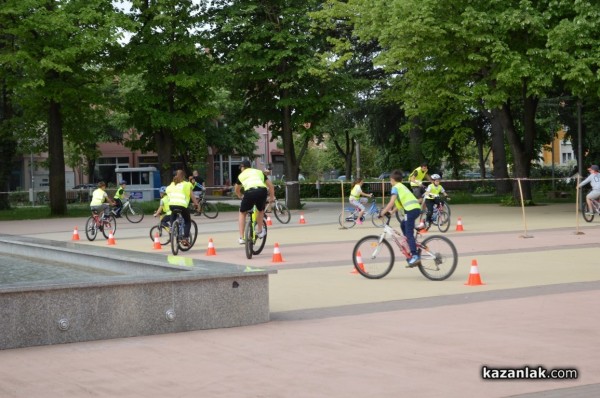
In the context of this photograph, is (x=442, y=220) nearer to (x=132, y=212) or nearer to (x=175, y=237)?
(x=175, y=237)

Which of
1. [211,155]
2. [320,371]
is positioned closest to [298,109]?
[320,371]

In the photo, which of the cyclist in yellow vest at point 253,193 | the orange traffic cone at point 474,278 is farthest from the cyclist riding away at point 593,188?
the orange traffic cone at point 474,278

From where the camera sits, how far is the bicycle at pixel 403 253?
14.7 m

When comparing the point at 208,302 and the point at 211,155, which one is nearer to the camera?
the point at 208,302

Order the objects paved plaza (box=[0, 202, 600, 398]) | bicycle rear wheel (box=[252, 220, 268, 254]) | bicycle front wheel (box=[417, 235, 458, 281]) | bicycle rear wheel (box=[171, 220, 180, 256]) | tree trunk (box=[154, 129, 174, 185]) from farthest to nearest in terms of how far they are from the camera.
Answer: tree trunk (box=[154, 129, 174, 185]) < bicycle rear wheel (box=[171, 220, 180, 256]) < bicycle rear wheel (box=[252, 220, 268, 254]) < bicycle front wheel (box=[417, 235, 458, 281]) < paved plaza (box=[0, 202, 600, 398])

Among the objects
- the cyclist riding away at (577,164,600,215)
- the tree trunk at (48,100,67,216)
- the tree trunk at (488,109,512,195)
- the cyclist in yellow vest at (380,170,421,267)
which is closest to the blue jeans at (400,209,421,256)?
the cyclist in yellow vest at (380,170,421,267)

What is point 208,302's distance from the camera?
34.4 ft

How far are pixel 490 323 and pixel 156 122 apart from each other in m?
34.2

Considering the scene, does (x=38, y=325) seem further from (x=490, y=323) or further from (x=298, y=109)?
(x=298, y=109)

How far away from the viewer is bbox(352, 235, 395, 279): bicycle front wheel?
49.4 ft

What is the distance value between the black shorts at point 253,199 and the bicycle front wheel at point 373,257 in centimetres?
368

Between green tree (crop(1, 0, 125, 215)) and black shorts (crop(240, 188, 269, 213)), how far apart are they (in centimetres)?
2158

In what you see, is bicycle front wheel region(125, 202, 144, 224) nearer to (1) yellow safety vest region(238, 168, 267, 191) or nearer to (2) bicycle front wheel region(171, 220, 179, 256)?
(2) bicycle front wheel region(171, 220, 179, 256)

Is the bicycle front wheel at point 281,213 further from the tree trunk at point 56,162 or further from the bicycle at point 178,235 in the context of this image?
the tree trunk at point 56,162
